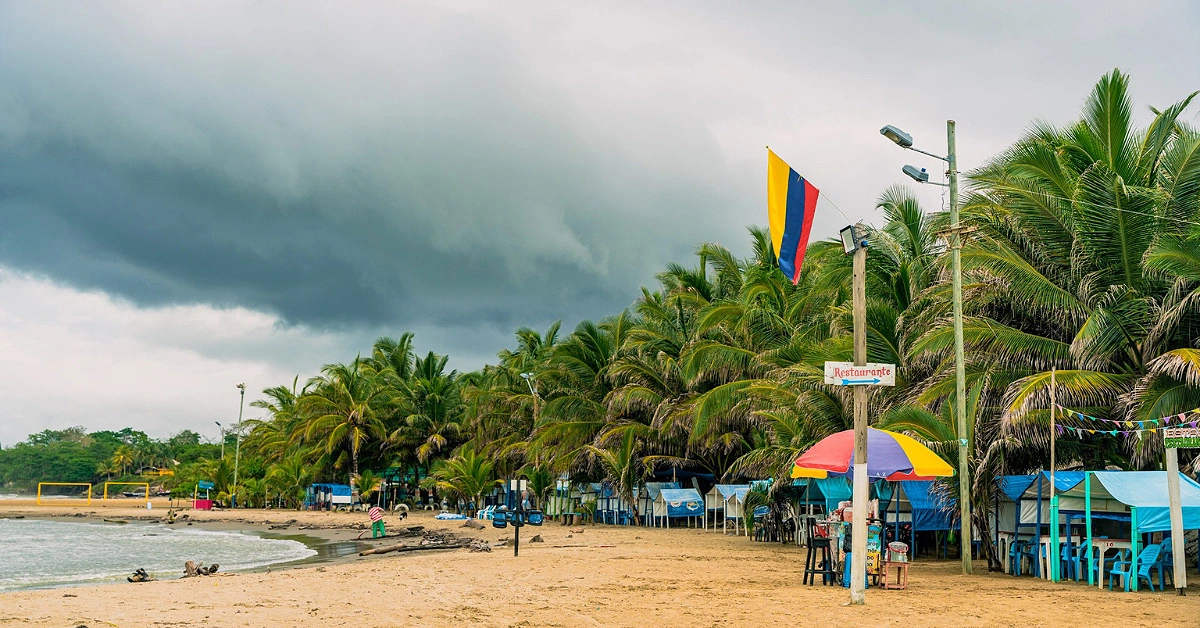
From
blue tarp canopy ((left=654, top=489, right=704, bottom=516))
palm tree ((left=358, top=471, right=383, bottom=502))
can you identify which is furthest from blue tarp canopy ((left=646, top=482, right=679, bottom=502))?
palm tree ((left=358, top=471, right=383, bottom=502))

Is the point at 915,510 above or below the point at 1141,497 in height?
below

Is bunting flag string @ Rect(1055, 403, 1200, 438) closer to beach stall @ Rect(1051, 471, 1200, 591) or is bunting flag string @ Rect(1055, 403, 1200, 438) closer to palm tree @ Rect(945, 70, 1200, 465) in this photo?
palm tree @ Rect(945, 70, 1200, 465)

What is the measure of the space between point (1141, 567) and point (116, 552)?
84.3 ft

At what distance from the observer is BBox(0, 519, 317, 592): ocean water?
1872 cm

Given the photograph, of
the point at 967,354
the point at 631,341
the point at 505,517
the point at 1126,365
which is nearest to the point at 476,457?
the point at 631,341

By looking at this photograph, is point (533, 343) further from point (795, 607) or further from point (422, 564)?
point (795, 607)

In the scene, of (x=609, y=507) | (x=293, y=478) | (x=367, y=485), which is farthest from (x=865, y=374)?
(x=293, y=478)

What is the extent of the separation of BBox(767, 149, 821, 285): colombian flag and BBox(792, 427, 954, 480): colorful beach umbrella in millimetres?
2516

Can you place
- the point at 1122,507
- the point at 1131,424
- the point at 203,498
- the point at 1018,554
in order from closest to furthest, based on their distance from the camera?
the point at 1122,507, the point at 1131,424, the point at 1018,554, the point at 203,498

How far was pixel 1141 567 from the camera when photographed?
12094mm

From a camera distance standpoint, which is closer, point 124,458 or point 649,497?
point 649,497

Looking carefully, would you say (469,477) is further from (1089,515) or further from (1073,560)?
(1089,515)

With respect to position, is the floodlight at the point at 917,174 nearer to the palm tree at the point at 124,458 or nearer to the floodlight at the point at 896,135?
the floodlight at the point at 896,135

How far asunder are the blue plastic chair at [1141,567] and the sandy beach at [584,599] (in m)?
0.41
